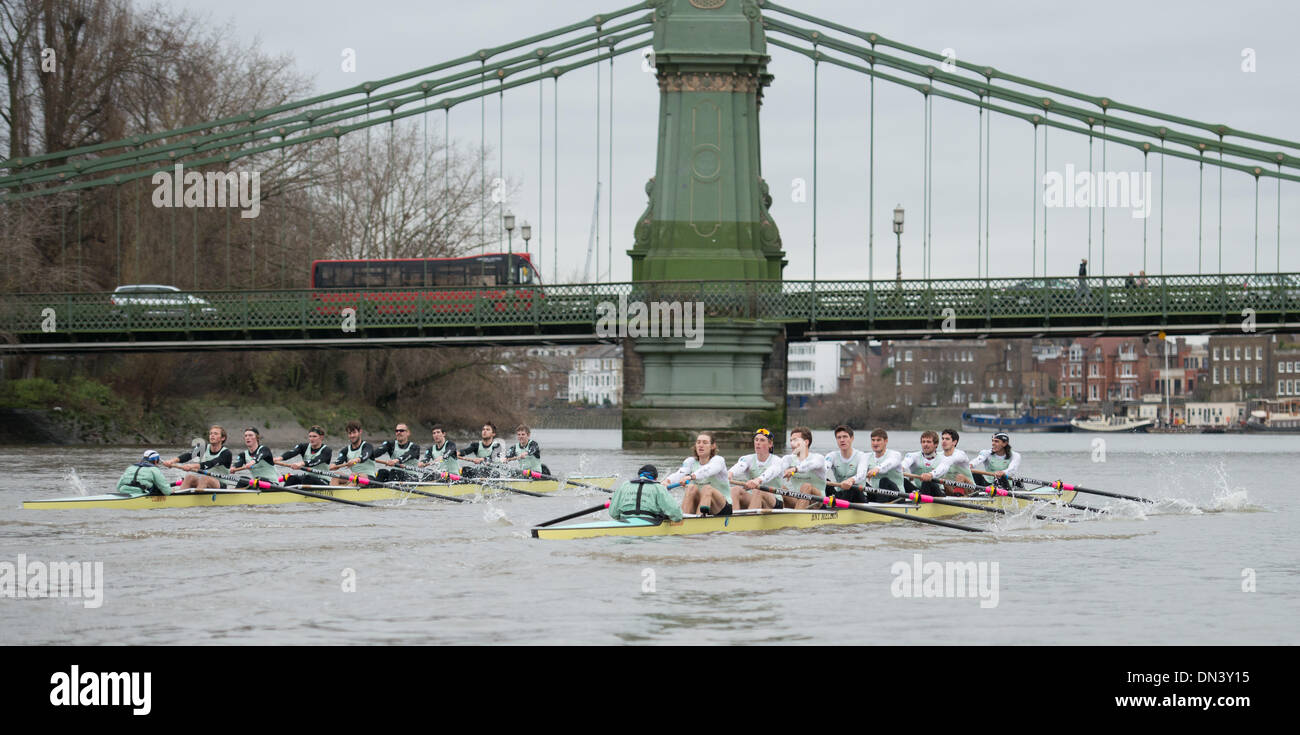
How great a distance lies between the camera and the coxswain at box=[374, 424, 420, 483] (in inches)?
968

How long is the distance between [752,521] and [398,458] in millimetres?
8132

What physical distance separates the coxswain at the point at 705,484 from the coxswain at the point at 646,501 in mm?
401

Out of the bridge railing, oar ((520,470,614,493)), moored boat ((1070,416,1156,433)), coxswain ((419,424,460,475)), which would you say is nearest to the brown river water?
coxswain ((419,424,460,475))

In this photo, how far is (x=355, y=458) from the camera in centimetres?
2464

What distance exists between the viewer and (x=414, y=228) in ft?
173

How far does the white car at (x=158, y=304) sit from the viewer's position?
42.6 meters

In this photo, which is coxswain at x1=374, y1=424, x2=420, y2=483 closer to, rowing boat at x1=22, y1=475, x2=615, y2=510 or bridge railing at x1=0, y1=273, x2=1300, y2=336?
rowing boat at x1=22, y1=475, x2=615, y2=510

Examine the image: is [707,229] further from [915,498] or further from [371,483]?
[915,498]

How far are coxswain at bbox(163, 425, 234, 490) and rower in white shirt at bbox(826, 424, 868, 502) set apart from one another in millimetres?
8443

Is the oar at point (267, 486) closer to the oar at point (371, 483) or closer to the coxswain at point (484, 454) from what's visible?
the oar at point (371, 483)

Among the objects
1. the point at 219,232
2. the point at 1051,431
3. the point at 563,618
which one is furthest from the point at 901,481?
the point at 1051,431

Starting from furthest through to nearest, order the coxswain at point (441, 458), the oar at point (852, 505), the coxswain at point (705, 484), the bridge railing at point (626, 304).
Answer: the bridge railing at point (626, 304) → the coxswain at point (441, 458) → the oar at point (852, 505) → the coxswain at point (705, 484)

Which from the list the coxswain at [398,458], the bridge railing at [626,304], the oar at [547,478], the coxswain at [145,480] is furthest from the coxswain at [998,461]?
the bridge railing at [626,304]
